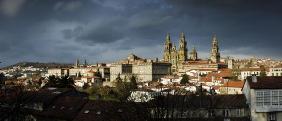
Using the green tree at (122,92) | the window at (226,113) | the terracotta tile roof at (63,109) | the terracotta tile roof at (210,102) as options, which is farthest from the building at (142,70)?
the window at (226,113)

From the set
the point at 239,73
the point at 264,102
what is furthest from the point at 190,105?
the point at 239,73

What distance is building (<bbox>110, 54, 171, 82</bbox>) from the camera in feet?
620

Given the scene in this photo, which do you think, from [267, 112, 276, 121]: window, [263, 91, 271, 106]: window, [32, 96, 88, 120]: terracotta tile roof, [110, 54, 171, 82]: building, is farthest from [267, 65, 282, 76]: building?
[32, 96, 88, 120]: terracotta tile roof

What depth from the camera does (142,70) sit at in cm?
19225

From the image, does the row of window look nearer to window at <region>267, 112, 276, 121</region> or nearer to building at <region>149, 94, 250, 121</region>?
window at <region>267, 112, 276, 121</region>

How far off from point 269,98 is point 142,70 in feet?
511

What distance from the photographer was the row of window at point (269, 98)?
36562mm

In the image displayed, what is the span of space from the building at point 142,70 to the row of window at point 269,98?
150m

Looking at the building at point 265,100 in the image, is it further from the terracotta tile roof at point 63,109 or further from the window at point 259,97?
the terracotta tile roof at point 63,109

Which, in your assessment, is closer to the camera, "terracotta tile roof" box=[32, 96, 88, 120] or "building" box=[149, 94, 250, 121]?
"building" box=[149, 94, 250, 121]

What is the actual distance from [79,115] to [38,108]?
6.19 metres

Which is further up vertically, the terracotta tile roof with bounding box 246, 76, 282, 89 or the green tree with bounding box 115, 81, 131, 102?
the terracotta tile roof with bounding box 246, 76, 282, 89

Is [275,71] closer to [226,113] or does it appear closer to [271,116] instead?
[226,113]

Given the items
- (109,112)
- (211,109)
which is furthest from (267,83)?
(109,112)
